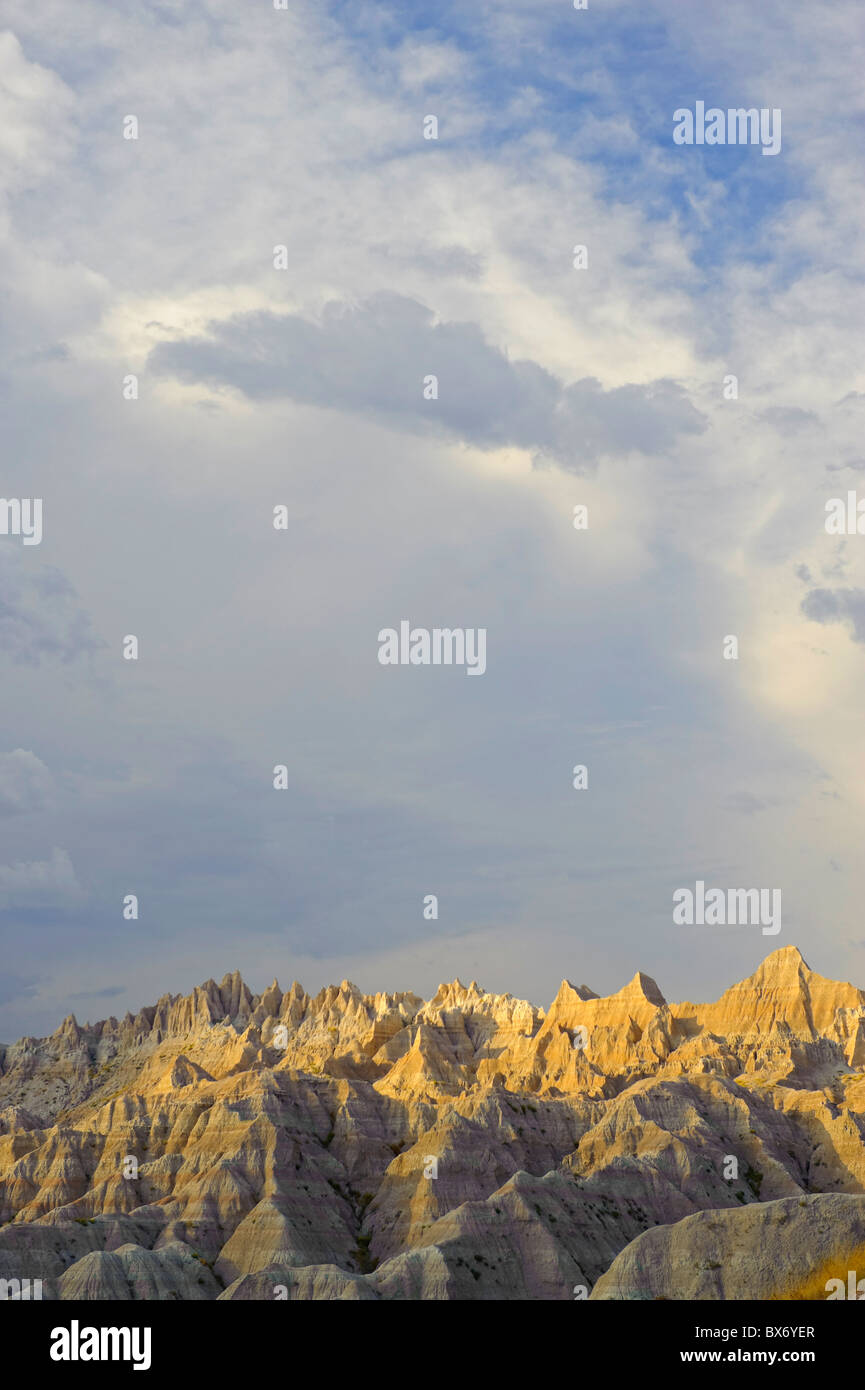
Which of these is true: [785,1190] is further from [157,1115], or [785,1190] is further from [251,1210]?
[157,1115]

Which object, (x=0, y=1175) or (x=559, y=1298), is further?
(x=0, y=1175)

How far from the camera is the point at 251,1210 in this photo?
451 ft

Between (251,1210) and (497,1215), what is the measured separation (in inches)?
944
